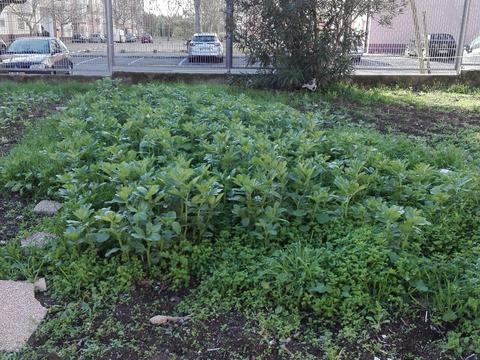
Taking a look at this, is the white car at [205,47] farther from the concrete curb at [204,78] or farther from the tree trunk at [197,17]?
the concrete curb at [204,78]

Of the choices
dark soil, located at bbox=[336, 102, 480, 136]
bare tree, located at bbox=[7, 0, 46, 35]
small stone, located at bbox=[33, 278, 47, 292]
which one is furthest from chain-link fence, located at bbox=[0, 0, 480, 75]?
small stone, located at bbox=[33, 278, 47, 292]

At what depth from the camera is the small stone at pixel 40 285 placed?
8.86 feet

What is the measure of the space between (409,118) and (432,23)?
510cm

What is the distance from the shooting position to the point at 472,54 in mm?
10789

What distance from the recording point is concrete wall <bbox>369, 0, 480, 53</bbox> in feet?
34.0

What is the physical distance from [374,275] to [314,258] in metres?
0.32

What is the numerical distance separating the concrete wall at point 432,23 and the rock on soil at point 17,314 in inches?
360

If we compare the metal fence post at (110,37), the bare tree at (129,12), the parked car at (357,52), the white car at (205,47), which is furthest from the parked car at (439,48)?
the metal fence post at (110,37)

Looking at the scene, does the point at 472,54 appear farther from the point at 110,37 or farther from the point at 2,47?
the point at 2,47

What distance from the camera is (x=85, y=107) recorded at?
5836 mm

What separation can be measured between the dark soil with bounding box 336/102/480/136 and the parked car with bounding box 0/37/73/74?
6.48 m

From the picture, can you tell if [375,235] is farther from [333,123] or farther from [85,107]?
[85,107]

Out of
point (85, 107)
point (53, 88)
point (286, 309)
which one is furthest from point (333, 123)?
point (53, 88)

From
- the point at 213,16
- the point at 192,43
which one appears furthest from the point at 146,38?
the point at 213,16
